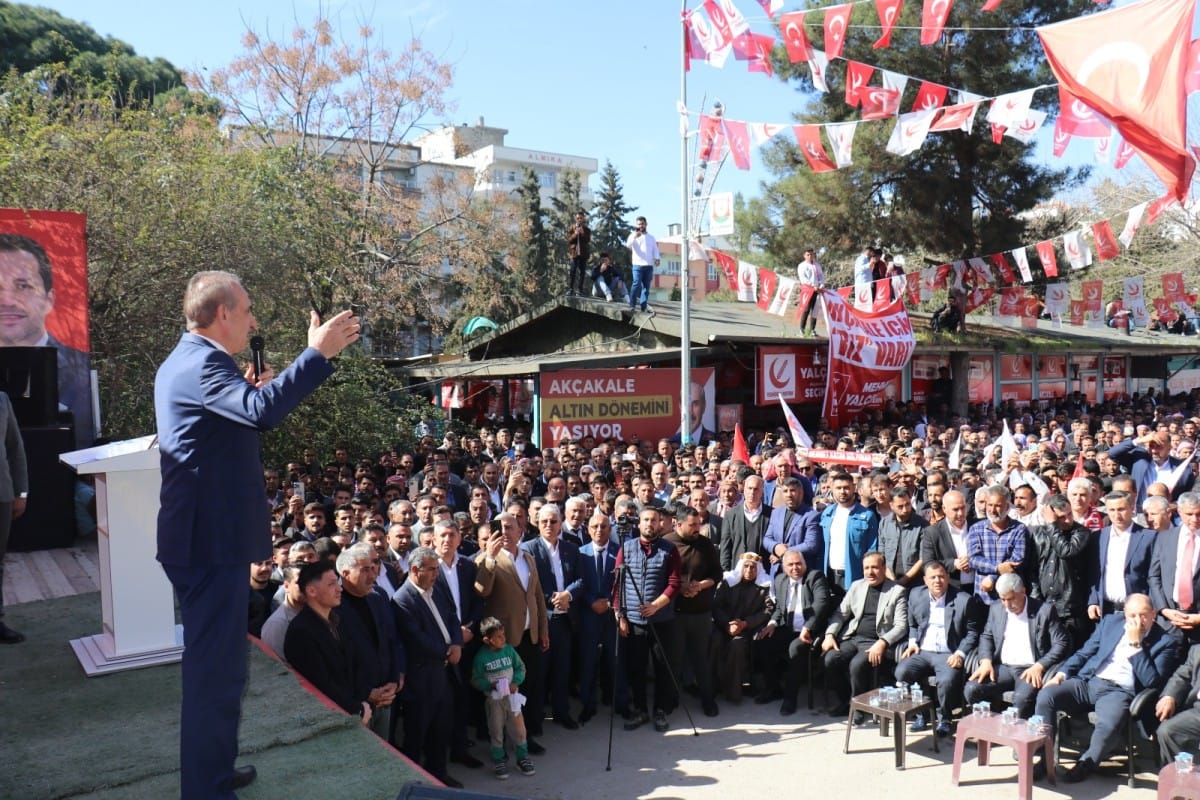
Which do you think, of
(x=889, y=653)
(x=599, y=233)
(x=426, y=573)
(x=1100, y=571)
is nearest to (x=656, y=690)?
(x=889, y=653)

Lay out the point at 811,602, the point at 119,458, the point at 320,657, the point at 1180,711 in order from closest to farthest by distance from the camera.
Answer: the point at 119,458 → the point at 320,657 → the point at 1180,711 → the point at 811,602

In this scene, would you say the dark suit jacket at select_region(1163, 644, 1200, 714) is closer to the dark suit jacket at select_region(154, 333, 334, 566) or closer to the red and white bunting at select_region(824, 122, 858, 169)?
the dark suit jacket at select_region(154, 333, 334, 566)

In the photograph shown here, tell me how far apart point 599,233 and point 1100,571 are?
39826mm

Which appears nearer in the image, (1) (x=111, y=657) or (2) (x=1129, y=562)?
(1) (x=111, y=657)

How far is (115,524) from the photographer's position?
13.4ft

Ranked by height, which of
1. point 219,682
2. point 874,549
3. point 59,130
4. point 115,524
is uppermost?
point 59,130

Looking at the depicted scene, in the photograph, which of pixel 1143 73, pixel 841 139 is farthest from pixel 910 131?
pixel 1143 73

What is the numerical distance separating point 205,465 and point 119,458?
4.61 ft

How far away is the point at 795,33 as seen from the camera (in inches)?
503

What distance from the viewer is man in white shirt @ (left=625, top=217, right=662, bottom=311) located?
653 inches

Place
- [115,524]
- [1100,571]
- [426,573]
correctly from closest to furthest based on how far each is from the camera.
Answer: [115,524] < [426,573] < [1100,571]

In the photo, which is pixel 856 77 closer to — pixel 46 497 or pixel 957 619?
pixel 957 619

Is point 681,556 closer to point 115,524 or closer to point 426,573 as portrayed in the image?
point 426,573

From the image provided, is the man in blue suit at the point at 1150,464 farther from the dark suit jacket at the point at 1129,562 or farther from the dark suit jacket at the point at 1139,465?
the dark suit jacket at the point at 1129,562
